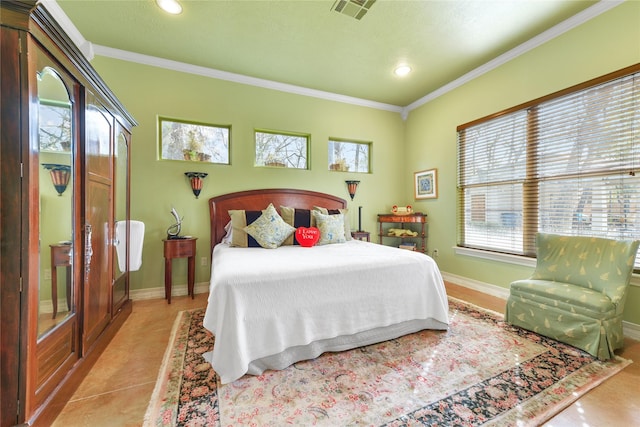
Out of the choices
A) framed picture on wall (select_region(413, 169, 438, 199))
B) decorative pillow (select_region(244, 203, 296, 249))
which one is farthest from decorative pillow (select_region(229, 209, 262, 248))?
framed picture on wall (select_region(413, 169, 438, 199))

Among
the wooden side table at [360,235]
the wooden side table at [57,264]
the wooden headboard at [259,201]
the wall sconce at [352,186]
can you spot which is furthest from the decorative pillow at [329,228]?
the wooden side table at [57,264]

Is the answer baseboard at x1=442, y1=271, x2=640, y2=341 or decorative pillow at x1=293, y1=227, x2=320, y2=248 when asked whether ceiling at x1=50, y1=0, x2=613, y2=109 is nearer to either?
decorative pillow at x1=293, y1=227, x2=320, y2=248

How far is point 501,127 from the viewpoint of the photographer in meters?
3.23

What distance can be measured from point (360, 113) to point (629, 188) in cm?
330

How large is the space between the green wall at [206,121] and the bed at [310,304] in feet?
5.04

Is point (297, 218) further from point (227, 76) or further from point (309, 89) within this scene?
point (227, 76)

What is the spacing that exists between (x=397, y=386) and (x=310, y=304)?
73 centimetres

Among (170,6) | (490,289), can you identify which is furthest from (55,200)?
(490,289)

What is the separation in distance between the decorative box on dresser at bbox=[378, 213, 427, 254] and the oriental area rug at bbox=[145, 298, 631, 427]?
2.19m

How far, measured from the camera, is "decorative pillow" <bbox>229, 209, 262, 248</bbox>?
2.99 metres

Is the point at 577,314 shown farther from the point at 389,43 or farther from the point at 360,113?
the point at 360,113

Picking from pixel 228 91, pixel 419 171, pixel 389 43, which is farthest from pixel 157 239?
pixel 419 171

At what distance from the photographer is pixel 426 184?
14.0 ft

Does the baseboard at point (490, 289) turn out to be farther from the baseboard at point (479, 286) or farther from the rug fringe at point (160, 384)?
the rug fringe at point (160, 384)
